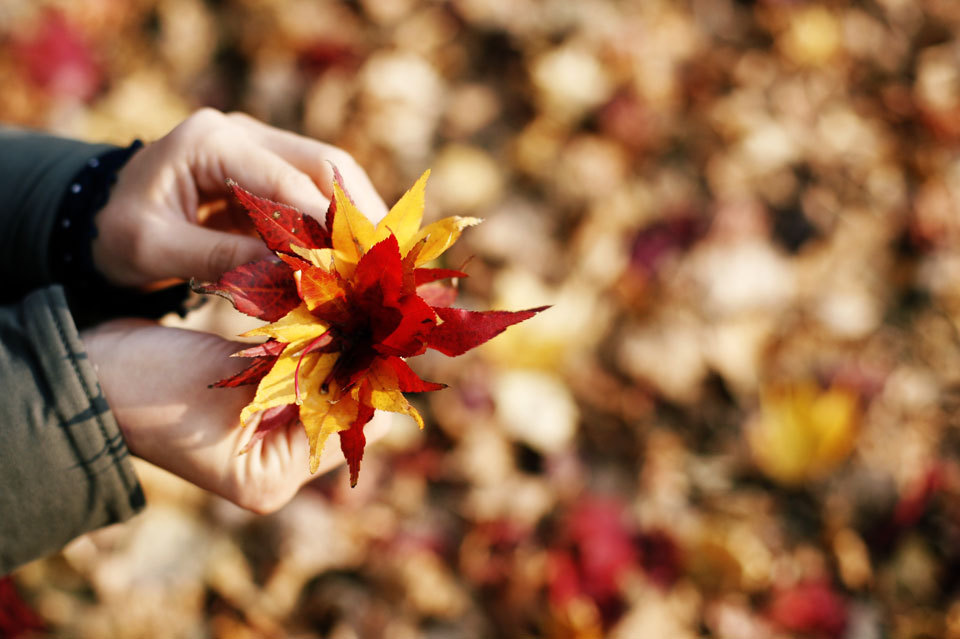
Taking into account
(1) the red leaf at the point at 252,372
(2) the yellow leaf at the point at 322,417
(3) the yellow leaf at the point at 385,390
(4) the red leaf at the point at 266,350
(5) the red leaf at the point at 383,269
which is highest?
(5) the red leaf at the point at 383,269

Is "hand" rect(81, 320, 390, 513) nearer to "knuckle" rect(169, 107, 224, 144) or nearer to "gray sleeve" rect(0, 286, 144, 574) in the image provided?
"gray sleeve" rect(0, 286, 144, 574)

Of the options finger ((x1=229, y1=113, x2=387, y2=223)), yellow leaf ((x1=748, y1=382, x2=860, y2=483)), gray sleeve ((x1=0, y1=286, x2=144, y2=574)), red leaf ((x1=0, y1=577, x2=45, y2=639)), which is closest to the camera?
gray sleeve ((x1=0, y1=286, x2=144, y2=574))

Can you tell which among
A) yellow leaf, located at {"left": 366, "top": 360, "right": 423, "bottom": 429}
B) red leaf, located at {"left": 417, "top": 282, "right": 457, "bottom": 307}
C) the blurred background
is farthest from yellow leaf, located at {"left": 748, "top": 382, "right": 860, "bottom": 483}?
yellow leaf, located at {"left": 366, "top": 360, "right": 423, "bottom": 429}

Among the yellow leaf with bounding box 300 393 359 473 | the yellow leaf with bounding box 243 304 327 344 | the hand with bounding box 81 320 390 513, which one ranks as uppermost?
the yellow leaf with bounding box 243 304 327 344

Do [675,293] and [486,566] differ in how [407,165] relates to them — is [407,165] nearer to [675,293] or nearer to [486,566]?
[675,293]

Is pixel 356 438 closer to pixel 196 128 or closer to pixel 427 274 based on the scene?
pixel 427 274

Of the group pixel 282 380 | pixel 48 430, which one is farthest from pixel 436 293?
A: pixel 48 430

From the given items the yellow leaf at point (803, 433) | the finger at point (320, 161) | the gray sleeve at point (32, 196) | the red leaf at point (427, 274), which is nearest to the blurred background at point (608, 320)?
the yellow leaf at point (803, 433)

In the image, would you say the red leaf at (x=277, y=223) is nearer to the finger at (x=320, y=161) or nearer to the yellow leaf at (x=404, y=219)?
the yellow leaf at (x=404, y=219)
